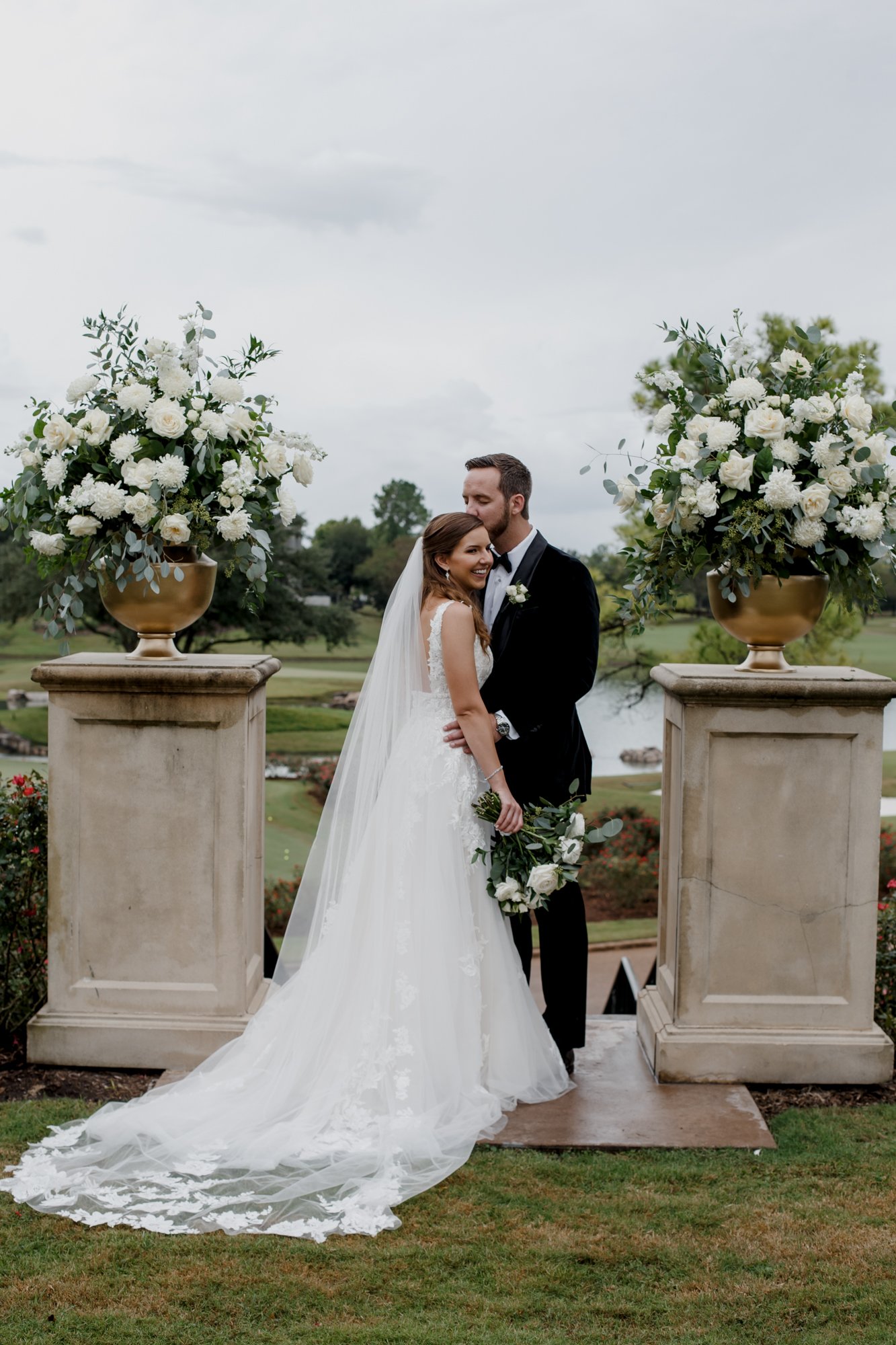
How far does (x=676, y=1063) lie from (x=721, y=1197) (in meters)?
0.96

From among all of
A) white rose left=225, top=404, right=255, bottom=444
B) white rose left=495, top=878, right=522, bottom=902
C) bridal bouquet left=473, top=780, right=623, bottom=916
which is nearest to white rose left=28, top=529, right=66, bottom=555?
white rose left=225, top=404, right=255, bottom=444

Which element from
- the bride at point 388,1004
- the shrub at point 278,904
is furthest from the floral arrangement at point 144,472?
the shrub at point 278,904

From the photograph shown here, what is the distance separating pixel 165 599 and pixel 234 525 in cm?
47

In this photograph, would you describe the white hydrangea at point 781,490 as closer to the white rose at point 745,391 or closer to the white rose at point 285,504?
the white rose at point 745,391

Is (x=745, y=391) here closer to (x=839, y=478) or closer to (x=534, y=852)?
(x=839, y=478)

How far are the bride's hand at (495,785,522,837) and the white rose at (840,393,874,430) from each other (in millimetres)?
1821

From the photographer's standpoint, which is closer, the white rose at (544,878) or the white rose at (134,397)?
the white rose at (544,878)

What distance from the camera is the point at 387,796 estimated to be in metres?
4.53

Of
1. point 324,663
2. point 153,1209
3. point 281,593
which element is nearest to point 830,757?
point 153,1209

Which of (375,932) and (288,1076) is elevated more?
(375,932)

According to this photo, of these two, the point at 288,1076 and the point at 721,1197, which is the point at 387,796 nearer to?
the point at 288,1076

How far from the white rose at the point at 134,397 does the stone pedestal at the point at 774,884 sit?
Answer: 2269mm

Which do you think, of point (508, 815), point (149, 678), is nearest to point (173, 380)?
point (149, 678)

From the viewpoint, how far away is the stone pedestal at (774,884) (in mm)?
4648
